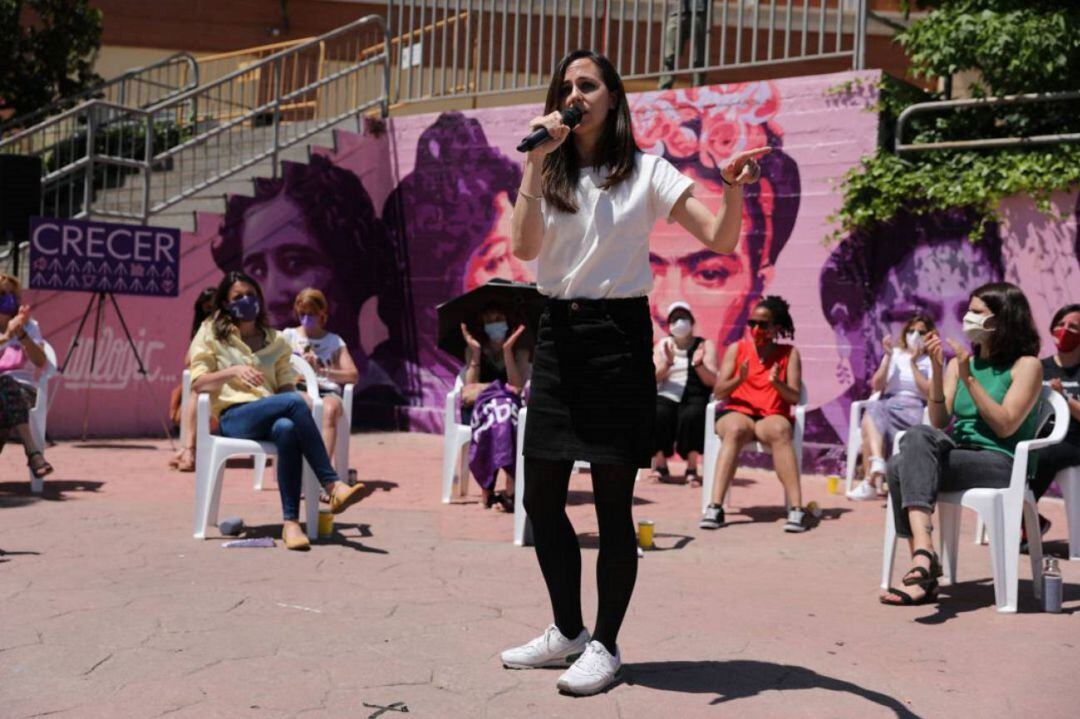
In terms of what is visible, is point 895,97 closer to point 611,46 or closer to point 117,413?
point 611,46

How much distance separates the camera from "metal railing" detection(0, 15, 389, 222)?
12.0 m

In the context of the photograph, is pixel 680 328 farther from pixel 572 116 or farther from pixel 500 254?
pixel 572 116

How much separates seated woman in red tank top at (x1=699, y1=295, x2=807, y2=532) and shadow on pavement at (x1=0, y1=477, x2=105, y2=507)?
393 centimetres

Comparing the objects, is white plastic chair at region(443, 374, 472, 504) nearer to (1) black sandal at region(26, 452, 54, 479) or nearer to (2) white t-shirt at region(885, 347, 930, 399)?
(1) black sandal at region(26, 452, 54, 479)

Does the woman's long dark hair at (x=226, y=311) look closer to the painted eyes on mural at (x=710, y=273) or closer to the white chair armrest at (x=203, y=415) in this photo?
the white chair armrest at (x=203, y=415)

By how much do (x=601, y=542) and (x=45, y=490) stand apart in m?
5.10

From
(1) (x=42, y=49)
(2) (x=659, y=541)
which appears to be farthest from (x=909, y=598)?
(1) (x=42, y=49)

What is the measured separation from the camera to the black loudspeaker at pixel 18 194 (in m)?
10.7

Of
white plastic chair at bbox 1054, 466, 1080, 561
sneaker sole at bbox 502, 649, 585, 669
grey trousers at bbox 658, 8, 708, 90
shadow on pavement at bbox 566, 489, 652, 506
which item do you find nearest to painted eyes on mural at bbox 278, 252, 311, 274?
grey trousers at bbox 658, 8, 708, 90

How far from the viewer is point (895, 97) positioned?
1003 centimetres

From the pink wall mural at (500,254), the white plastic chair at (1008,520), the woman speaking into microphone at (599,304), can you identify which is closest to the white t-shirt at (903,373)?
the pink wall mural at (500,254)

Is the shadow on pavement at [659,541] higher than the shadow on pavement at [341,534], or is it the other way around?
the shadow on pavement at [341,534]

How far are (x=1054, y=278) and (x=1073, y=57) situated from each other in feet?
6.02

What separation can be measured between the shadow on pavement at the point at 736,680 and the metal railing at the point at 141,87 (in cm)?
1175
